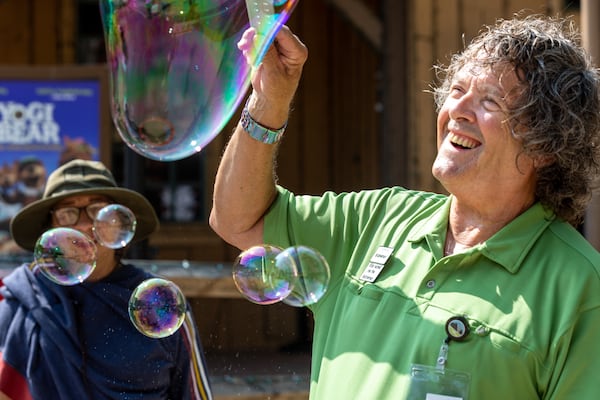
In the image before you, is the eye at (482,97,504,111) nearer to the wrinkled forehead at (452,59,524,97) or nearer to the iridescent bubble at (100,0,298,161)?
the wrinkled forehead at (452,59,524,97)

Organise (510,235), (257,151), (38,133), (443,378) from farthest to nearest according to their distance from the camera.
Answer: (38,133)
(257,151)
(510,235)
(443,378)

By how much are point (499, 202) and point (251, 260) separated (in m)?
0.61

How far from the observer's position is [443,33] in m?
5.17

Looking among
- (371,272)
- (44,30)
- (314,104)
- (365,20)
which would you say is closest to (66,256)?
(371,272)

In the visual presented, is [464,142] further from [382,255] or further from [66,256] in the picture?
[66,256]

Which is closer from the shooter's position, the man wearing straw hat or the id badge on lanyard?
the id badge on lanyard

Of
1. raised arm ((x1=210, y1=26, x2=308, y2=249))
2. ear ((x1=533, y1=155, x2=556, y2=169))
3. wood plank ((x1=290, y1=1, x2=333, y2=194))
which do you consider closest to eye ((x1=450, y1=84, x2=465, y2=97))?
ear ((x1=533, y1=155, x2=556, y2=169))

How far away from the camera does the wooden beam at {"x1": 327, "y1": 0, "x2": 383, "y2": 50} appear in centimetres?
527

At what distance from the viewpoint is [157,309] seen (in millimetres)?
2438

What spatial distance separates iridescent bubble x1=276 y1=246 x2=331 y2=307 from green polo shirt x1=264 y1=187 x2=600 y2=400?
0.03 meters

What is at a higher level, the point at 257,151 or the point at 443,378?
the point at 257,151

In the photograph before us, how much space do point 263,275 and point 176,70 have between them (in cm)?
61

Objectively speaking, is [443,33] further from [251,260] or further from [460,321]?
[460,321]

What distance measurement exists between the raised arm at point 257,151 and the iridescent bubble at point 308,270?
11cm
